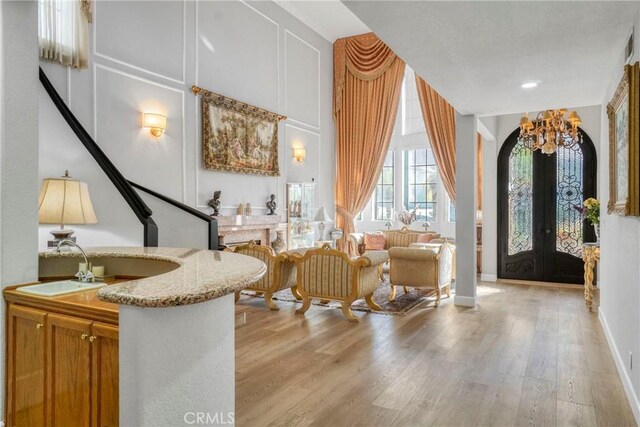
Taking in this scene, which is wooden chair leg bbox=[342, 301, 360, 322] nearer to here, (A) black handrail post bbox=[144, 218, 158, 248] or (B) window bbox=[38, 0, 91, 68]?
(A) black handrail post bbox=[144, 218, 158, 248]

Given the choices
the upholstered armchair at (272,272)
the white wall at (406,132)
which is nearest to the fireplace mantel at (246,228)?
the upholstered armchair at (272,272)

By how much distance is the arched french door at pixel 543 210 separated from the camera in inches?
269

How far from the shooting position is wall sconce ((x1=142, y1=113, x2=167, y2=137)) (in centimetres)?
536

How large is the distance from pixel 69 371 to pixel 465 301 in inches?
189

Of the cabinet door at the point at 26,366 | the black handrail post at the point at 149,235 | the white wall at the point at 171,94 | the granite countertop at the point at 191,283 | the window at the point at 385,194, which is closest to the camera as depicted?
the granite countertop at the point at 191,283

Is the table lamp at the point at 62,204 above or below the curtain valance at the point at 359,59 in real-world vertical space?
below

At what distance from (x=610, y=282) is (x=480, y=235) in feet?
12.5

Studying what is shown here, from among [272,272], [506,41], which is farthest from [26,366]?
[506,41]

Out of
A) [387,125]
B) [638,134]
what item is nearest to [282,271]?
[638,134]

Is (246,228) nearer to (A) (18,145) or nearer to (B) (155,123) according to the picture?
(B) (155,123)

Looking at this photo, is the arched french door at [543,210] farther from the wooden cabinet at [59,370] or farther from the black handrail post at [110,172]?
the wooden cabinet at [59,370]

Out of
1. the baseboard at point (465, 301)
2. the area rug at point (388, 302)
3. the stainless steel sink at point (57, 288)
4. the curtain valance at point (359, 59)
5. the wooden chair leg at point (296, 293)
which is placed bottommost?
the area rug at point (388, 302)

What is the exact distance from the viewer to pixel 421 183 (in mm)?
9117

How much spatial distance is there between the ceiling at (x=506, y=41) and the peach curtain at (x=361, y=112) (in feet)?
15.0
